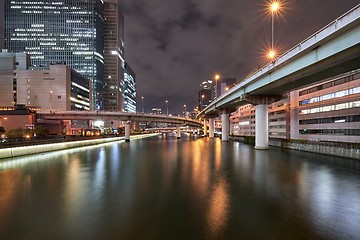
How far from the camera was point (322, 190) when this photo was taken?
1542cm

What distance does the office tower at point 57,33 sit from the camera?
169m

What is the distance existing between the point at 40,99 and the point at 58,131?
127 ft

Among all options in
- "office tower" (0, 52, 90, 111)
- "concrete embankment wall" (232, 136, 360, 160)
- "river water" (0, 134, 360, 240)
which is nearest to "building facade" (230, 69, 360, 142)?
"concrete embankment wall" (232, 136, 360, 160)

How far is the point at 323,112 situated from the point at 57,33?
19416cm

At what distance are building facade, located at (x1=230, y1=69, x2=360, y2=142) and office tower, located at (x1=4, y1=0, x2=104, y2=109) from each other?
142 meters

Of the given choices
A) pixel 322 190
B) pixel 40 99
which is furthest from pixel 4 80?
pixel 322 190

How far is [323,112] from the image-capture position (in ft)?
197

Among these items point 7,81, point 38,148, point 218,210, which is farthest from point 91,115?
point 7,81

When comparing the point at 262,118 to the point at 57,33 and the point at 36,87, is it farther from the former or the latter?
the point at 57,33

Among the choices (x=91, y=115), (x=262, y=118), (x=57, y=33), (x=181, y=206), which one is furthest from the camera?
(x=57, y=33)

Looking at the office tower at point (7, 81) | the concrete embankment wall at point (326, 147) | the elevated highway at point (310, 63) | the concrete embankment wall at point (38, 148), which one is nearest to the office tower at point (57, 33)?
the office tower at point (7, 81)

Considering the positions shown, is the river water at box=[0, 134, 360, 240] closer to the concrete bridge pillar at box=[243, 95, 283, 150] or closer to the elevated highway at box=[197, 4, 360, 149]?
the elevated highway at box=[197, 4, 360, 149]

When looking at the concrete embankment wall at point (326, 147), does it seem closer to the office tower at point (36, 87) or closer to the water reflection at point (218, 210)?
the water reflection at point (218, 210)

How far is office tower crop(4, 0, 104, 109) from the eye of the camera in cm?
16875
